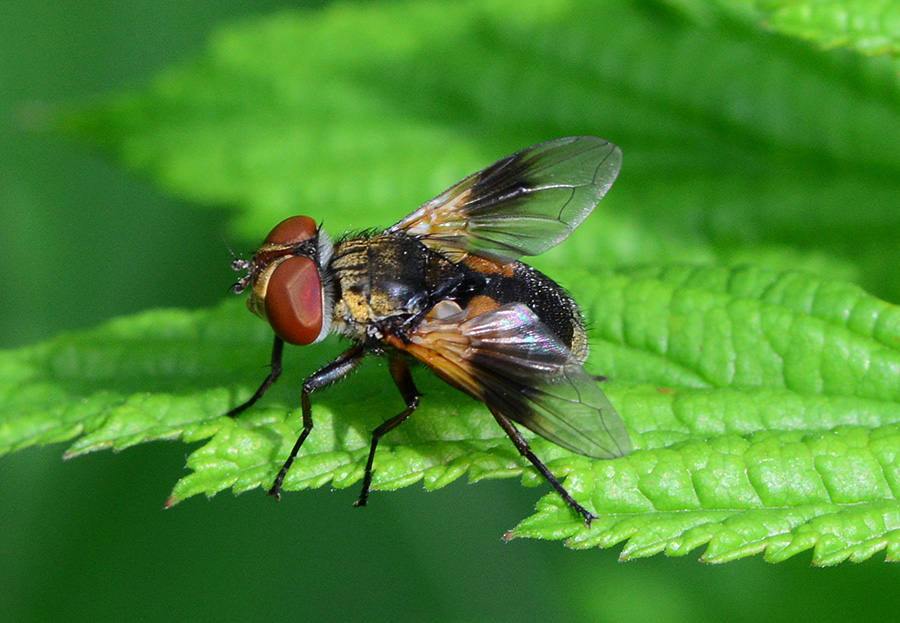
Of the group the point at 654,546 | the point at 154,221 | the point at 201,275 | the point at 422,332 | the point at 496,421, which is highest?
the point at 154,221

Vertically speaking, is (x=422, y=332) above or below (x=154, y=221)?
below

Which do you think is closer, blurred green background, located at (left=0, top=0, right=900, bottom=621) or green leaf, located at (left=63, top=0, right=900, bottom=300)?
green leaf, located at (left=63, top=0, right=900, bottom=300)

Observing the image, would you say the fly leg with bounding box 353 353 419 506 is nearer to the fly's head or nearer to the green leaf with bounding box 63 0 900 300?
the fly's head

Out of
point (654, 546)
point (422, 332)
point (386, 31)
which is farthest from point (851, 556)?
point (386, 31)

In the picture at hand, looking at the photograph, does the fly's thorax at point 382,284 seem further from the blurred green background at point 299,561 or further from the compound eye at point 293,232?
the blurred green background at point 299,561

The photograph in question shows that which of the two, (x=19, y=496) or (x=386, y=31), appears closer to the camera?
(x=386, y=31)

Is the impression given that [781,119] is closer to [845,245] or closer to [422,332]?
[845,245]

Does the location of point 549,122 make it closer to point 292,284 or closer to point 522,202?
point 522,202

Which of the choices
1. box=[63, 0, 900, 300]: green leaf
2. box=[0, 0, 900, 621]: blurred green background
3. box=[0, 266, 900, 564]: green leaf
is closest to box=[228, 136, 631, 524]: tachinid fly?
box=[0, 266, 900, 564]: green leaf
